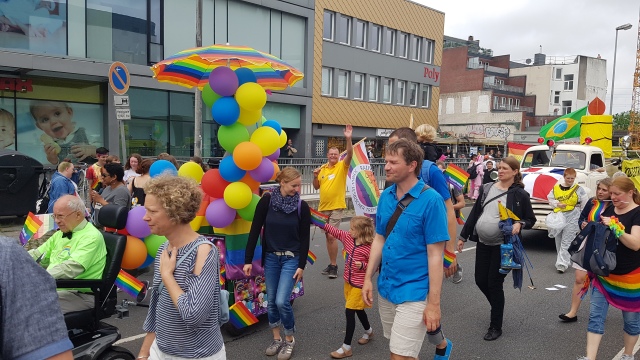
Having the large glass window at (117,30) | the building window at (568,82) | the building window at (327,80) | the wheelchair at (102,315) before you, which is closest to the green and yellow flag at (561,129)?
the wheelchair at (102,315)

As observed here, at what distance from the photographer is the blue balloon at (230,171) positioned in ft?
16.6

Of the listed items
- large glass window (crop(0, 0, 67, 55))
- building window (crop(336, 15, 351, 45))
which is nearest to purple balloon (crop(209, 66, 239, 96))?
large glass window (crop(0, 0, 67, 55))

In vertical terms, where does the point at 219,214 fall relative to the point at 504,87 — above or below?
below

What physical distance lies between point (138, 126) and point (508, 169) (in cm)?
1785

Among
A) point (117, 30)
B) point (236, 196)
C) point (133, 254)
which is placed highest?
point (117, 30)

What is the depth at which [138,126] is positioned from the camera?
2020cm

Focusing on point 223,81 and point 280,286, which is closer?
point 280,286

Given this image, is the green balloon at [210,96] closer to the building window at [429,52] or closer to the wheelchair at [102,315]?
the wheelchair at [102,315]

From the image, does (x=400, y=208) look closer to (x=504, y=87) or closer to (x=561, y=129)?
(x=561, y=129)

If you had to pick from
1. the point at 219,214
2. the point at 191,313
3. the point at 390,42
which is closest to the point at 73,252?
the point at 219,214

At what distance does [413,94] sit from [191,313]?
33298 millimetres

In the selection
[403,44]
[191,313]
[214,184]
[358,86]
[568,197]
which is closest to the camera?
[191,313]

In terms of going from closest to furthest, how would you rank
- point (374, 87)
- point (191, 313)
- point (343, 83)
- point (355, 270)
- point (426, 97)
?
point (191, 313) → point (355, 270) → point (343, 83) → point (374, 87) → point (426, 97)

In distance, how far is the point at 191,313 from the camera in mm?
2367
